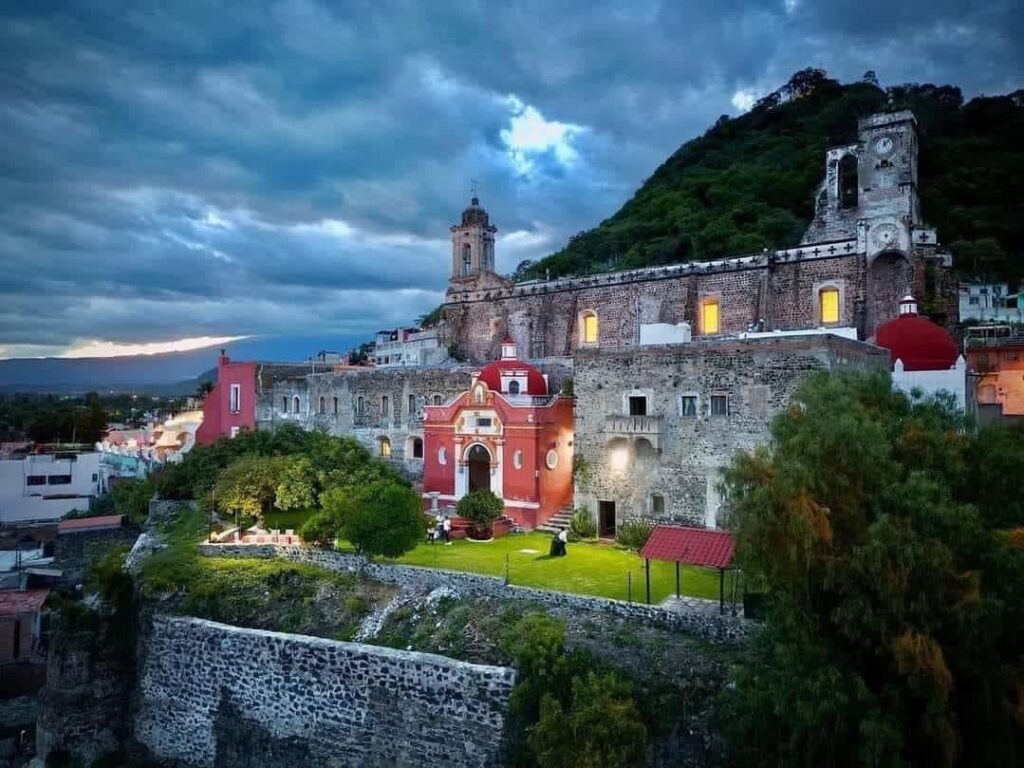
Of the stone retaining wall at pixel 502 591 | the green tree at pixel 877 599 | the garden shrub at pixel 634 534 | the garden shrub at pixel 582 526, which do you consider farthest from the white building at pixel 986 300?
the green tree at pixel 877 599

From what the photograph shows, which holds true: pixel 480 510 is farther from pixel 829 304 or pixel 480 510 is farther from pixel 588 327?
pixel 829 304

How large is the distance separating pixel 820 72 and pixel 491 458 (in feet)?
196

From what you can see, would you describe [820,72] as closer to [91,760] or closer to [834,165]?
[834,165]

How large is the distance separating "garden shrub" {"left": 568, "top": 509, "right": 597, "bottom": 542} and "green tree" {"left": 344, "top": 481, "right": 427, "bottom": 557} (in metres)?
5.12

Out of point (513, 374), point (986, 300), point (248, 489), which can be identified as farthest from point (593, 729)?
point (986, 300)

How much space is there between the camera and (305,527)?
19625 millimetres

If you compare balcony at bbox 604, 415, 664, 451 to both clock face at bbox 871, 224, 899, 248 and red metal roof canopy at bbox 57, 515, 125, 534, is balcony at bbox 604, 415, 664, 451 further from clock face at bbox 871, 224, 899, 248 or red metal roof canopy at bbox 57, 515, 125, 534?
red metal roof canopy at bbox 57, 515, 125, 534

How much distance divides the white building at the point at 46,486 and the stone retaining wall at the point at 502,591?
2539 centimetres

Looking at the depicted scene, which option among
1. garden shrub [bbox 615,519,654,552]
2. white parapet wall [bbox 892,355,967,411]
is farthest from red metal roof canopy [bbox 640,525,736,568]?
white parapet wall [bbox 892,355,967,411]

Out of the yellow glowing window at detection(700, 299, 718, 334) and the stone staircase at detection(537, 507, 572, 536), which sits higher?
the yellow glowing window at detection(700, 299, 718, 334)

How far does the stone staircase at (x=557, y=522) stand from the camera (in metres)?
22.0

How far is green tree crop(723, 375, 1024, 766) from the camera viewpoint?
8.37 m

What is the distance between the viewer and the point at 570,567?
17453 millimetres

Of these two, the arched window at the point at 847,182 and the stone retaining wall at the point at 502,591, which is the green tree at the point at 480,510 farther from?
the arched window at the point at 847,182
